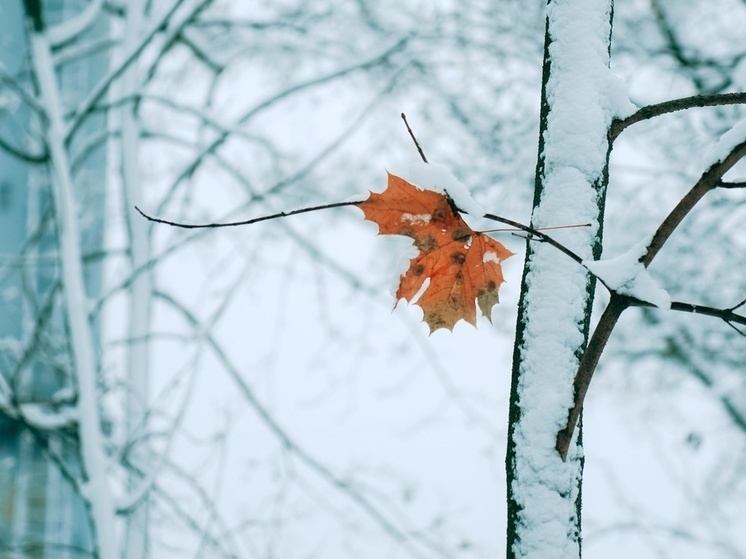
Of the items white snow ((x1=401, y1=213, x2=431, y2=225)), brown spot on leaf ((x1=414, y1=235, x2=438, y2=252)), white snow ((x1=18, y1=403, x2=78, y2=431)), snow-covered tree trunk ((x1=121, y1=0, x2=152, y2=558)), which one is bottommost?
brown spot on leaf ((x1=414, y1=235, x2=438, y2=252))

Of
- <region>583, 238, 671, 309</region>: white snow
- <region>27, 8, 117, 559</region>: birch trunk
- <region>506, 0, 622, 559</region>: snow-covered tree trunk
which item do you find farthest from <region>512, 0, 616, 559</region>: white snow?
<region>27, 8, 117, 559</region>: birch trunk

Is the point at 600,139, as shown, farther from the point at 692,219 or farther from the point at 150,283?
the point at 692,219

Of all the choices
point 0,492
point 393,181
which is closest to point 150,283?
point 393,181

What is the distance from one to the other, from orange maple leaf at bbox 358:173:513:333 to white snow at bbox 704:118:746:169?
305mm

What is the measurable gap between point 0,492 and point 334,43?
28.7 feet

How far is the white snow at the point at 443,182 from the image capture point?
0.96 metres

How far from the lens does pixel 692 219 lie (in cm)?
513

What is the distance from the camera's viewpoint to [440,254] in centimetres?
108

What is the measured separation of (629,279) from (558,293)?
0.14 meters

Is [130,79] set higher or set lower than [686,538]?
higher

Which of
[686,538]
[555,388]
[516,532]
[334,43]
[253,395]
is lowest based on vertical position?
[516,532]

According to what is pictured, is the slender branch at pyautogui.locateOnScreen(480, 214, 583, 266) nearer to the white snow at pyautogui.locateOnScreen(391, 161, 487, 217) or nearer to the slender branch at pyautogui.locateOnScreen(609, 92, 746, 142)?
the white snow at pyautogui.locateOnScreen(391, 161, 487, 217)

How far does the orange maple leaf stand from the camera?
1.04 metres

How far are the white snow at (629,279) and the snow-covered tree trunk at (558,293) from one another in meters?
0.10
